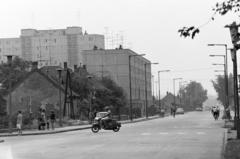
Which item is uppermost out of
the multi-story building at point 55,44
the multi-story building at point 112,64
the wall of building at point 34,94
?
the multi-story building at point 55,44

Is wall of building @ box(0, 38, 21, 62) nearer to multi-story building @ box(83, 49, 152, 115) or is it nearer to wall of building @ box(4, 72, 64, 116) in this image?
multi-story building @ box(83, 49, 152, 115)

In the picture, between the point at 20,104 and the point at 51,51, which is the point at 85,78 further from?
the point at 51,51

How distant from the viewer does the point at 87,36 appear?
523 ft

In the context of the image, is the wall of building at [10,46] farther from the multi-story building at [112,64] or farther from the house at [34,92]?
the house at [34,92]

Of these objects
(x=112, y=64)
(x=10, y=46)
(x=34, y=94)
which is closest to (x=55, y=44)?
(x=10, y=46)

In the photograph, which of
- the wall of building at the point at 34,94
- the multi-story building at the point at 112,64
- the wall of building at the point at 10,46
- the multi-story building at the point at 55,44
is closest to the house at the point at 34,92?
the wall of building at the point at 34,94

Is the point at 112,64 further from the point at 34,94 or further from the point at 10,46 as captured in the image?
the point at 34,94

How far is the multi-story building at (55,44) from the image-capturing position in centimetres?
15738

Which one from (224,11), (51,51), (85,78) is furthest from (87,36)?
(224,11)

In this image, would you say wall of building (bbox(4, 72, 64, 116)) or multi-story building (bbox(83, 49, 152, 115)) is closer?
wall of building (bbox(4, 72, 64, 116))

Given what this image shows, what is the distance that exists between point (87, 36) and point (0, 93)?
8044 cm

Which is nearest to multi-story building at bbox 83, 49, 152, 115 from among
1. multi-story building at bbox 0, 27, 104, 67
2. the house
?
multi-story building at bbox 0, 27, 104, 67

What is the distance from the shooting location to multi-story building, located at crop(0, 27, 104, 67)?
516 feet

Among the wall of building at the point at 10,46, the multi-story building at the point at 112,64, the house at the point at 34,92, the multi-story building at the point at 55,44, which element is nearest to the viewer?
the house at the point at 34,92
